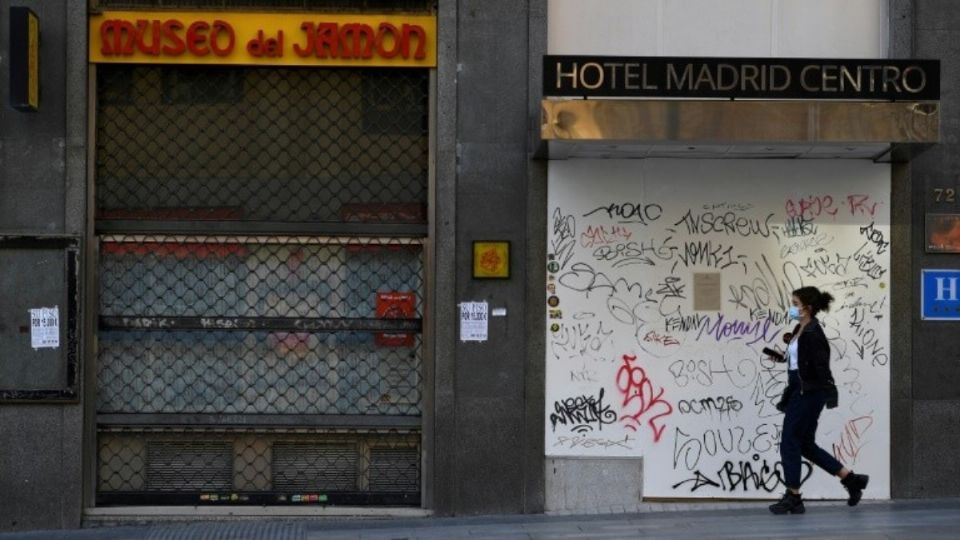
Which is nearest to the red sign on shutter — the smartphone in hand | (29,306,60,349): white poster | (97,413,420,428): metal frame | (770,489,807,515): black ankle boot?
(97,413,420,428): metal frame

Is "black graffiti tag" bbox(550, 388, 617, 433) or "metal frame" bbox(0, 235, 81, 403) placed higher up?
"metal frame" bbox(0, 235, 81, 403)

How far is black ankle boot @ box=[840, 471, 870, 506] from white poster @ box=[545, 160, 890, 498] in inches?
22.6

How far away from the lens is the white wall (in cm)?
1111

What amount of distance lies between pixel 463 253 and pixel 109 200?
9.60 feet

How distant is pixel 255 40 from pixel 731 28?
12.8 ft

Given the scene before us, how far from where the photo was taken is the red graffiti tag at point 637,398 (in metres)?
10.9

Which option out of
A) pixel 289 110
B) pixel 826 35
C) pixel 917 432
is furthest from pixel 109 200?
pixel 917 432

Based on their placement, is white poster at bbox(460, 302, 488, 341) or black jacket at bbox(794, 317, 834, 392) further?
white poster at bbox(460, 302, 488, 341)

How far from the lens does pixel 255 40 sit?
10859 millimetres

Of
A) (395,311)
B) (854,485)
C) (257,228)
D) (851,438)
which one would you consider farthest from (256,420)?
(851,438)

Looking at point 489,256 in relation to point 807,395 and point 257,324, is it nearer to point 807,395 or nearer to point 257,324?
point 257,324

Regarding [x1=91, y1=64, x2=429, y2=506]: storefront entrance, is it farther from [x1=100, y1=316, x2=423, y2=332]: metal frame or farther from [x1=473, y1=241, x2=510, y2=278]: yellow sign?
[x1=473, y1=241, x2=510, y2=278]: yellow sign

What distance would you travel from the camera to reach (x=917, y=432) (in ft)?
36.0

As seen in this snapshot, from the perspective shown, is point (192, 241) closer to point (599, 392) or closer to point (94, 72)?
point (94, 72)
